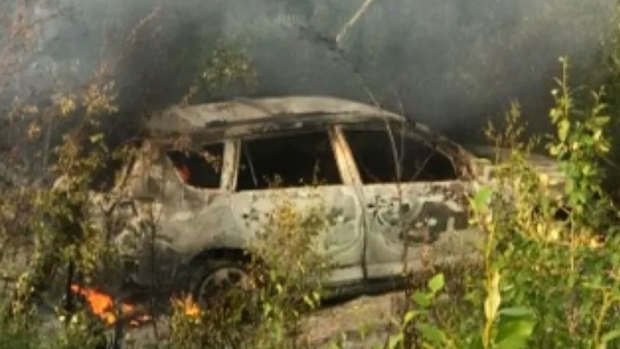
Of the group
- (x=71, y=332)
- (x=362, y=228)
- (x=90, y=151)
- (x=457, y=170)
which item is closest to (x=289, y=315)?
(x=71, y=332)

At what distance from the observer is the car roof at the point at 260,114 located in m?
6.19

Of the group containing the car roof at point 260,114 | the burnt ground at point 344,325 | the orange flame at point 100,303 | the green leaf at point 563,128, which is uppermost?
the car roof at point 260,114

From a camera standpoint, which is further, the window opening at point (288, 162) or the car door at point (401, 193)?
the car door at point (401, 193)

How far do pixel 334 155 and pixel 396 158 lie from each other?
46 centimetres

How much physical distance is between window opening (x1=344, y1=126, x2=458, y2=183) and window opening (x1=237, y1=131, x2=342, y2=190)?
0.19 metres

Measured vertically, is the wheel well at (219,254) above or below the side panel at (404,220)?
below

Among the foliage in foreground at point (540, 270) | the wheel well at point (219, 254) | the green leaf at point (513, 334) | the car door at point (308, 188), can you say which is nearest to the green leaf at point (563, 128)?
the foliage in foreground at point (540, 270)

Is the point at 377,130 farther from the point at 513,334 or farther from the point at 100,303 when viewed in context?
the point at 513,334

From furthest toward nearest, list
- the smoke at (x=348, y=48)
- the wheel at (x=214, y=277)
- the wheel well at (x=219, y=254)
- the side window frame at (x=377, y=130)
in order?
the side window frame at (x=377, y=130) < the wheel well at (x=219, y=254) < the wheel at (x=214, y=277) < the smoke at (x=348, y=48)

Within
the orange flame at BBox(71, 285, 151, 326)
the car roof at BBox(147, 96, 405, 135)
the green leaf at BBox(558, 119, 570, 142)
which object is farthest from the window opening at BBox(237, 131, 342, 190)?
the green leaf at BBox(558, 119, 570, 142)

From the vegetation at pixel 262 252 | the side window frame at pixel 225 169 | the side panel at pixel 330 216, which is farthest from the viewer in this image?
the side window frame at pixel 225 169

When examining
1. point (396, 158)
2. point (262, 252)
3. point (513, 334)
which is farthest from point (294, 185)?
point (513, 334)

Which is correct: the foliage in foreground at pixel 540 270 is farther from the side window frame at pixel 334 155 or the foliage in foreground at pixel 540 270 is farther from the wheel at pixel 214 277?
the side window frame at pixel 334 155

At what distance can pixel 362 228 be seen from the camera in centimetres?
675
